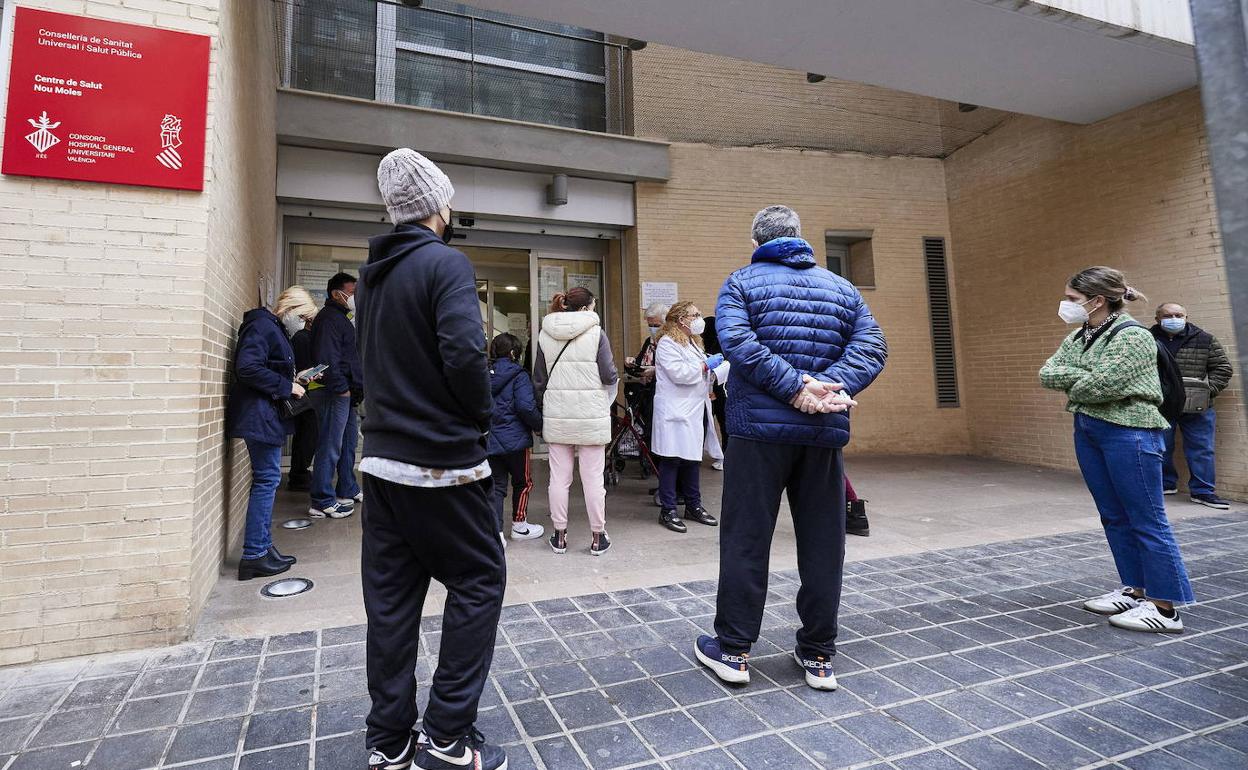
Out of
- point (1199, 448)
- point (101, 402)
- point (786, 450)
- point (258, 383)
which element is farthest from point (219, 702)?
point (1199, 448)

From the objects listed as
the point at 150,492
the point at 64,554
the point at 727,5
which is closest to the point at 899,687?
the point at 150,492

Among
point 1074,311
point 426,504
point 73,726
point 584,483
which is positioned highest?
point 1074,311

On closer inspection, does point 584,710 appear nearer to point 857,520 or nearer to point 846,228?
point 857,520

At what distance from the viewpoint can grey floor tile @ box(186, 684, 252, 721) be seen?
227 centimetres

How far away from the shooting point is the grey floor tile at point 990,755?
1.97 meters

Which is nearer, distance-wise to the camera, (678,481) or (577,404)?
(577,404)

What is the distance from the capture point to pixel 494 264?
9.17 m

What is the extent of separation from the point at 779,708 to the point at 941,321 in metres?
8.84

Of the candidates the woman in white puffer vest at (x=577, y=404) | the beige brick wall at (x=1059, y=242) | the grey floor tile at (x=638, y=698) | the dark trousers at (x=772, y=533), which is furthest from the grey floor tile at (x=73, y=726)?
the beige brick wall at (x=1059, y=242)

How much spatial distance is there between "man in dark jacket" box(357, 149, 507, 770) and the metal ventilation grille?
365 inches

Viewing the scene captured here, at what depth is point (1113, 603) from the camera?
3238 mm

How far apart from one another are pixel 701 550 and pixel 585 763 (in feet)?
8.50

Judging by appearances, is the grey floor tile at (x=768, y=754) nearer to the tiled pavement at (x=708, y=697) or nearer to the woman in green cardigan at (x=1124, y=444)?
the tiled pavement at (x=708, y=697)

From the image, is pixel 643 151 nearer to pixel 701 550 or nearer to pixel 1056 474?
pixel 701 550
